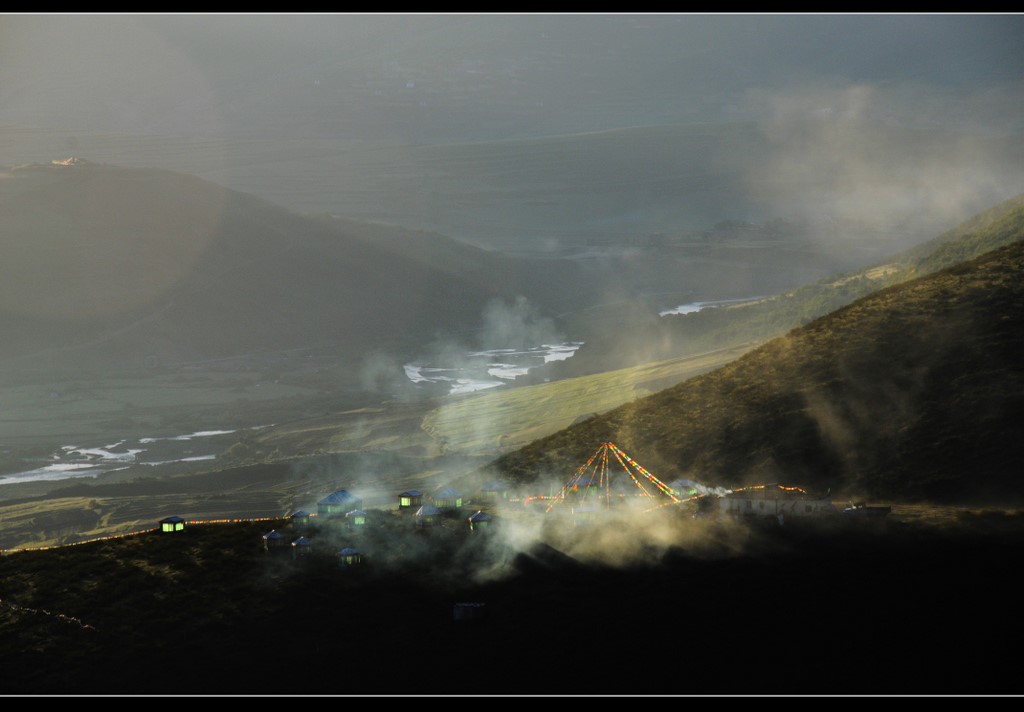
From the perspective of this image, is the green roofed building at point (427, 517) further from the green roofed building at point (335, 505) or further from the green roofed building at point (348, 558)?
the green roofed building at point (348, 558)

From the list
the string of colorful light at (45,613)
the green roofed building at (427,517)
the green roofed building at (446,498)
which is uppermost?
the green roofed building at (446,498)

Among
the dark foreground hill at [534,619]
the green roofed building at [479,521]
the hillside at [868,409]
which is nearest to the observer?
the dark foreground hill at [534,619]

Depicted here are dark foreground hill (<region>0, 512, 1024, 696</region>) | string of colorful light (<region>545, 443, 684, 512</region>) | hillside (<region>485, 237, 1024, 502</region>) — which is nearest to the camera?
dark foreground hill (<region>0, 512, 1024, 696</region>)

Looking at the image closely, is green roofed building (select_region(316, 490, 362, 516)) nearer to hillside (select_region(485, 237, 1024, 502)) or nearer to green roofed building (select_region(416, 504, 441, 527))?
green roofed building (select_region(416, 504, 441, 527))

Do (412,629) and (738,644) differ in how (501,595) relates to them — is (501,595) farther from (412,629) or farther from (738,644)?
(738,644)

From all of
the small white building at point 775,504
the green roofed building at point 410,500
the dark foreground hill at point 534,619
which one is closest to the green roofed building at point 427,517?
the green roofed building at point 410,500

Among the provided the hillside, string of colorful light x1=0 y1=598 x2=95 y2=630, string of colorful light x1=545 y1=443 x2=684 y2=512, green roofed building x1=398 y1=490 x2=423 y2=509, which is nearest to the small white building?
string of colorful light x1=545 y1=443 x2=684 y2=512
